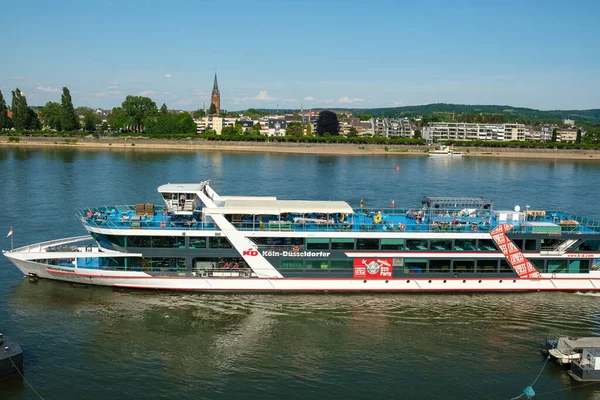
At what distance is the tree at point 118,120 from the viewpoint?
5025 inches

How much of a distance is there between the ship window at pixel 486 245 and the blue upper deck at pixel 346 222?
0.47m

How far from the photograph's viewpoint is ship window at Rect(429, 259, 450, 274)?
79.6 feet

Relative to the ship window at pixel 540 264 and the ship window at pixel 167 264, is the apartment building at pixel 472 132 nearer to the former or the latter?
the ship window at pixel 540 264

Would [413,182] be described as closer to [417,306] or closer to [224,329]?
[417,306]

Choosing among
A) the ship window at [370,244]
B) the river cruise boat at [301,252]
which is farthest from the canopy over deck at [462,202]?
the ship window at [370,244]

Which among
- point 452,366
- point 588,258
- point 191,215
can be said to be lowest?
point 452,366

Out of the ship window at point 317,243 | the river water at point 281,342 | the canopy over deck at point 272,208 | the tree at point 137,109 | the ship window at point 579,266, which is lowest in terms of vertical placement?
the river water at point 281,342

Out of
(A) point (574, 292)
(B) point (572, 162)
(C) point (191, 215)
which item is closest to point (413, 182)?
(A) point (574, 292)

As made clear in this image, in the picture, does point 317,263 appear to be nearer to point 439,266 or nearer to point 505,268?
point 439,266

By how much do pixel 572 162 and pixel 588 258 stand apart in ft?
283

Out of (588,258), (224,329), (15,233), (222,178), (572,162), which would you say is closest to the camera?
(224,329)

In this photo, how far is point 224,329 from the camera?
20797mm

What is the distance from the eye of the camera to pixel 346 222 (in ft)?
78.8

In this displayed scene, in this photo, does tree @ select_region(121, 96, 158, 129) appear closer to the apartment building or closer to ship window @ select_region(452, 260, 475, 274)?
the apartment building
